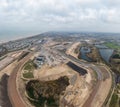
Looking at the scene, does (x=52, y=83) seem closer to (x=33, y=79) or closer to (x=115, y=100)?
(x=33, y=79)

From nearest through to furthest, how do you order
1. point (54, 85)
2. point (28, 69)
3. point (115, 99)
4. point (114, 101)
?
point (114, 101), point (115, 99), point (54, 85), point (28, 69)

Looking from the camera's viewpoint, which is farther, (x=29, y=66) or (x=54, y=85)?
(x=29, y=66)

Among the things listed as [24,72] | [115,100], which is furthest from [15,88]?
[115,100]

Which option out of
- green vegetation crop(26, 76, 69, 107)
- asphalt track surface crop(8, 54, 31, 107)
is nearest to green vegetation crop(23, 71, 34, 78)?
asphalt track surface crop(8, 54, 31, 107)

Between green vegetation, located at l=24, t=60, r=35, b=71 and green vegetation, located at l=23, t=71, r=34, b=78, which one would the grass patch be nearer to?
green vegetation, located at l=23, t=71, r=34, b=78

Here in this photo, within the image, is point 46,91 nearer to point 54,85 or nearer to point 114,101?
point 54,85

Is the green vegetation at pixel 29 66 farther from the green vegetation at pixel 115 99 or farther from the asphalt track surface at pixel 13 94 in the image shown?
the green vegetation at pixel 115 99

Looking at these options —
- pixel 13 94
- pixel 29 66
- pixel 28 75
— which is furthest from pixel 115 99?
pixel 29 66

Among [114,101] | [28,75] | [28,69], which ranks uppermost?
[28,69]
